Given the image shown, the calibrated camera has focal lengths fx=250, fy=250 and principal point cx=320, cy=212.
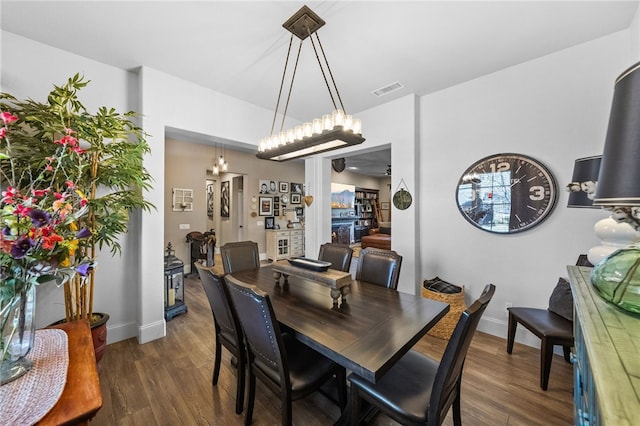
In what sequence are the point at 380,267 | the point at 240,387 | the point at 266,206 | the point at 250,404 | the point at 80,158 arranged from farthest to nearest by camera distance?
1. the point at 266,206
2. the point at 380,267
3. the point at 80,158
4. the point at 240,387
5. the point at 250,404

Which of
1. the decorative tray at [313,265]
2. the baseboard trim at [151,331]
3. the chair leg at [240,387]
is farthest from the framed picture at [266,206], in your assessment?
the chair leg at [240,387]

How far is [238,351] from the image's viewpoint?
67.9 inches

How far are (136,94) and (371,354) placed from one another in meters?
3.45

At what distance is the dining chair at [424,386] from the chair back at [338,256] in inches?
Result: 49.1

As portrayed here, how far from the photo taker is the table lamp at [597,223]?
5.19ft

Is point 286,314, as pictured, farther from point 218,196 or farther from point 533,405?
point 218,196

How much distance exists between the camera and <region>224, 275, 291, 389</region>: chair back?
129cm

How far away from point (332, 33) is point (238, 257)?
234 cm

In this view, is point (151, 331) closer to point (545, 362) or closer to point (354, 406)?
Result: point (354, 406)

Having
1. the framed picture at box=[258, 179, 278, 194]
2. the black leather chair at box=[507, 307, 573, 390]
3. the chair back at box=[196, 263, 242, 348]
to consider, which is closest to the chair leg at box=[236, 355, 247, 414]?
the chair back at box=[196, 263, 242, 348]

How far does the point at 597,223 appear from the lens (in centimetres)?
168

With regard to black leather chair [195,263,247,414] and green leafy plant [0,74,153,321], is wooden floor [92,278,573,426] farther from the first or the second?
green leafy plant [0,74,153,321]

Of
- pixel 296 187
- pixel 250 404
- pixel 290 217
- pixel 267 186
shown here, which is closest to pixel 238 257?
pixel 250 404

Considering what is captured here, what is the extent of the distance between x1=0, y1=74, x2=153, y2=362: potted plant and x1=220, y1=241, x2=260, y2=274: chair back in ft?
2.89
